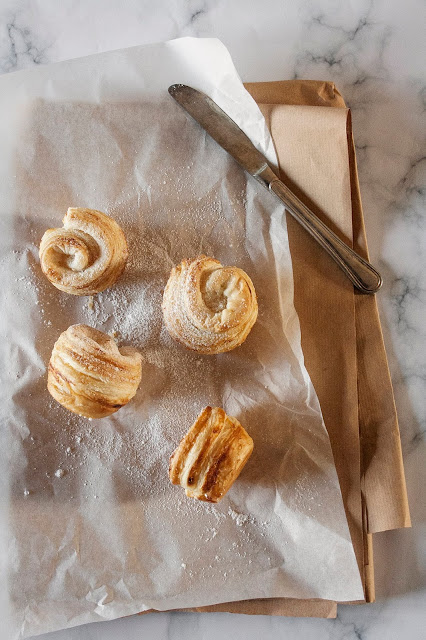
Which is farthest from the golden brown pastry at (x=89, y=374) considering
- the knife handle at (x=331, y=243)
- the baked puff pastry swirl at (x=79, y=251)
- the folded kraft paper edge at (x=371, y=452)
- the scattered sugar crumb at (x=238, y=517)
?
the knife handle at (x=331, y=243)

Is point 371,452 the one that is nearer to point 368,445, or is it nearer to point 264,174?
point 368,445

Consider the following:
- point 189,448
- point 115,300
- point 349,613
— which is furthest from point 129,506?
point 349,613

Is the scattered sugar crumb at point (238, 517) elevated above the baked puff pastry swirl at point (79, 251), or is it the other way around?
the baked puff pastry swirl at point (79, 251)

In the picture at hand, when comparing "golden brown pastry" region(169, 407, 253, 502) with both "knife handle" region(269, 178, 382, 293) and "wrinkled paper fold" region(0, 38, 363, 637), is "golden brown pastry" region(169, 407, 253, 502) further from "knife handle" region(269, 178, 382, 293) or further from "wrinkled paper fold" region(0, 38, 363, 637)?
"knife handle" region(269, 178, 382, 293)

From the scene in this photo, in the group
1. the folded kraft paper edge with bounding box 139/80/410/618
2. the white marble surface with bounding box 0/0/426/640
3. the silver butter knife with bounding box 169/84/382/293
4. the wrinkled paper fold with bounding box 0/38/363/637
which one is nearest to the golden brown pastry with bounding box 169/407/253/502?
the wrinkled paper fold with bounding box 0/38/363/637

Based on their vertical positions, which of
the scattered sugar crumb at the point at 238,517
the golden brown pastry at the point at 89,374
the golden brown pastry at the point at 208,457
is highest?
the golden brown pastry at the point at 89,374

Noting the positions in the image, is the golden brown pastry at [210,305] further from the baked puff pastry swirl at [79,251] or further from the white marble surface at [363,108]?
the white marble surface at [363,108]
